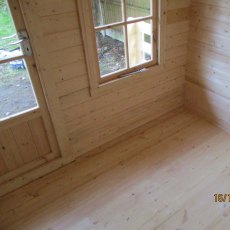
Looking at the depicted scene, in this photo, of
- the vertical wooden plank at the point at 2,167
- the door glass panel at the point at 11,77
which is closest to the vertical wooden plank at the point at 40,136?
the door glass panel at the point at 11,77

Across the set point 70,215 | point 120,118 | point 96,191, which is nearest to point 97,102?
point 120,118

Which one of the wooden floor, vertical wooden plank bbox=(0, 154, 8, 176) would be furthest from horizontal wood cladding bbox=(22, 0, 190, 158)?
vertical wooden plank bbox=(0, 154, 8, 176)

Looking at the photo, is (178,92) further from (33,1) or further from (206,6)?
(33,1)

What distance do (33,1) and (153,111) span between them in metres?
1.54

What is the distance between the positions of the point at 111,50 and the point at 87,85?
34 centimetres

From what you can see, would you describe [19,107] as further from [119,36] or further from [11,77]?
[119,36]

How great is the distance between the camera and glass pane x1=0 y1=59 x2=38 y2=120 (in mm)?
1630

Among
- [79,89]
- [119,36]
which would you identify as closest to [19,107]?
[79,89]

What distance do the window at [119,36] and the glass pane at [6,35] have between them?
1.49 feet

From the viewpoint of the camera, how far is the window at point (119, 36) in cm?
181

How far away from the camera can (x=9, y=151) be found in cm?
188

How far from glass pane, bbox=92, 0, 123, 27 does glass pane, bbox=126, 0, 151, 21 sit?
77 millimetres

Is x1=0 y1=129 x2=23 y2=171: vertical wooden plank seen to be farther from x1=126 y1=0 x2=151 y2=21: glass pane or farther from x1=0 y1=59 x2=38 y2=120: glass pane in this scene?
x1=126 y1=0 x2=151 y2=21: glass pane

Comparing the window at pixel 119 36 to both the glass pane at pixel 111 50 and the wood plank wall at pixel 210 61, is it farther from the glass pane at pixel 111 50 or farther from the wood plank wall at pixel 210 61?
the wood plank wall at pixel 210 61
